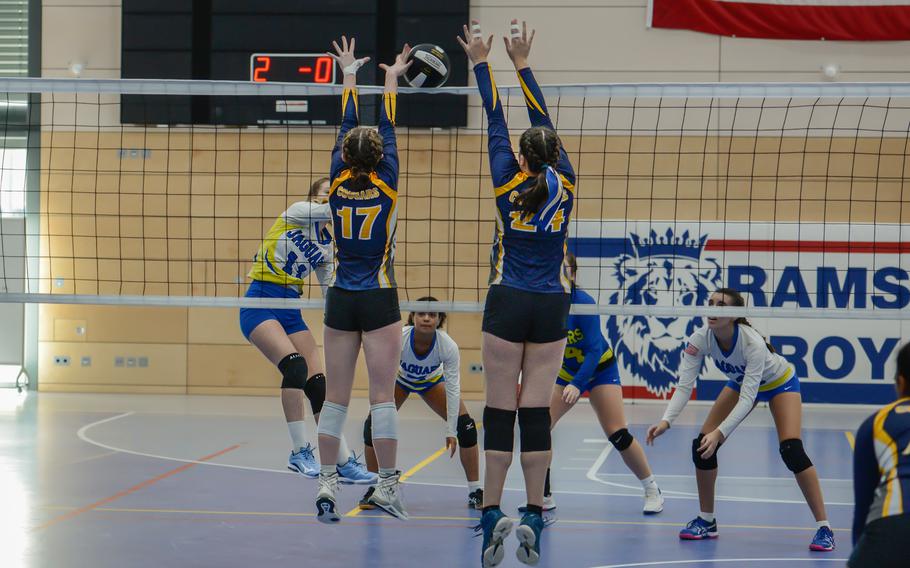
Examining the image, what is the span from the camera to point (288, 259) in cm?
636

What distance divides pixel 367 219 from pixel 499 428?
117cm

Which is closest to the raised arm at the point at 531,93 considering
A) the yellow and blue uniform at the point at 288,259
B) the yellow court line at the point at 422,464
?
the yellow and blue uniform at the point at 288,259

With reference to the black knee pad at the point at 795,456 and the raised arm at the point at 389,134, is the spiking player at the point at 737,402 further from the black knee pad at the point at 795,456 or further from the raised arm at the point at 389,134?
the raised arm at the point at 389,134

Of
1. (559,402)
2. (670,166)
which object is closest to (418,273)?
(670,166)

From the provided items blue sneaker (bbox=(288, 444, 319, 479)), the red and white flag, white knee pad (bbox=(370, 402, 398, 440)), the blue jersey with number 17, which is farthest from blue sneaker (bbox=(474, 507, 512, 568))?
the red and white flag

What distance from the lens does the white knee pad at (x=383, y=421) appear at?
5.13 meters

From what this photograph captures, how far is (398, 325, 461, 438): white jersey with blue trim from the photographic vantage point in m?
6.42

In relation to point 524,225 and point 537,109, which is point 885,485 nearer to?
point 524,225

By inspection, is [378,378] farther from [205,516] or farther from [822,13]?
[822,13]

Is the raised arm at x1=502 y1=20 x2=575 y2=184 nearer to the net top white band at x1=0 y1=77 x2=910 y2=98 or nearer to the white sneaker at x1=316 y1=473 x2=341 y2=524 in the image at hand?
the net top white band at x1=0 y1=77 x2=910 y2=98

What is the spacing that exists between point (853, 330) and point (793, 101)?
3.01 m

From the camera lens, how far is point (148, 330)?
1388cm

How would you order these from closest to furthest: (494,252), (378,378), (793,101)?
(494,252), (378,378), (793,101)

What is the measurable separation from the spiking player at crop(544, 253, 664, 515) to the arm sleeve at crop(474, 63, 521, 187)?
2172 millimetres
